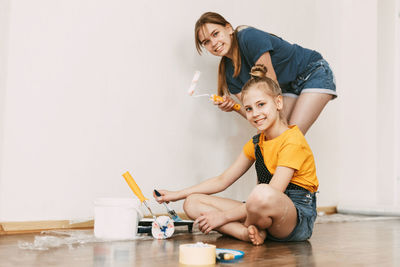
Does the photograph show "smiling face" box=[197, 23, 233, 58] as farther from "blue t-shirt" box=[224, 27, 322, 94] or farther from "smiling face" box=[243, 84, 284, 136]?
"smiling face" box=[243, 84, 284, 136]

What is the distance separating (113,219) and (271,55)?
39.6 inches

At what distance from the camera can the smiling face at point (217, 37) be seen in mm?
1908

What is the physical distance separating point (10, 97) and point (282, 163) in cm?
104

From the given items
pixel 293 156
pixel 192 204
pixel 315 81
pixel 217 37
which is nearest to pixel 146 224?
pixel 192 204

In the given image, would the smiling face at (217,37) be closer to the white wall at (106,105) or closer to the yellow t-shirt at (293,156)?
the white wall at (106,105)

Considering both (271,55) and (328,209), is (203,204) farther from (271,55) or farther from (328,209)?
(328,209)

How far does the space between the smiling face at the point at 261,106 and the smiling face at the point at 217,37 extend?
0.47 metres

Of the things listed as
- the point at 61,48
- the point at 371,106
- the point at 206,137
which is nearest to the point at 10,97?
the point at 61,48

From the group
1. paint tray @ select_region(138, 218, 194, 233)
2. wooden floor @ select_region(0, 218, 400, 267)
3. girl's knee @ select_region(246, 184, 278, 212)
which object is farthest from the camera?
paint tray @ select_region(138, 218, 194, 233)

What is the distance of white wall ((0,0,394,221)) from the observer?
1678mm

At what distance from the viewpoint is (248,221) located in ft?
4.70

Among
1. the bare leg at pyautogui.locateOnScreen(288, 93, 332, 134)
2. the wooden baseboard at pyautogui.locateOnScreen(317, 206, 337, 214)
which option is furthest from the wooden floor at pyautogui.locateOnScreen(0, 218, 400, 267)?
the wooden baseboard at pyautogui.locateOnScreen(317, 206, 337, 214)

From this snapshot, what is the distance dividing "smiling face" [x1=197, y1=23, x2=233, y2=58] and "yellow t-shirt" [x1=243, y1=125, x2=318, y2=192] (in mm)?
550

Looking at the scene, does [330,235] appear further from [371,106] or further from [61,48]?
[371,106]
